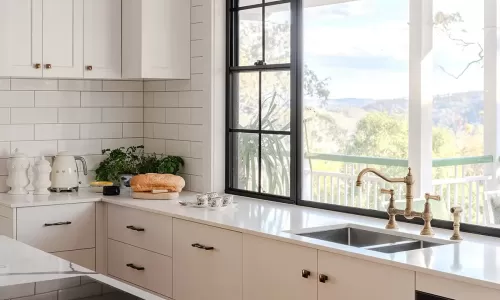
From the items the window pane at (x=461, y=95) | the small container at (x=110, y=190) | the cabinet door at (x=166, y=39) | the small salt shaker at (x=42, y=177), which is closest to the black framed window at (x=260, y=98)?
the cabinet door at (x=166, y=39)

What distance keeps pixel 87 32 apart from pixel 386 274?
2.86 metres

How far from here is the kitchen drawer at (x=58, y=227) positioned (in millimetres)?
4484

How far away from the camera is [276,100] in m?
4.80

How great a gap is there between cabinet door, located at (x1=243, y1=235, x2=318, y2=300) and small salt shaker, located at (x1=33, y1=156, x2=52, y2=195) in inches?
71.4

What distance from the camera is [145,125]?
560 centimetres

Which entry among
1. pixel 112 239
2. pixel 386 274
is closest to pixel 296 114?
pixel 112 239

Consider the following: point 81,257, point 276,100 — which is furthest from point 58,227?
point 276,100

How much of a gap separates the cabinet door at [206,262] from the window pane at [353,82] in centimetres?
300

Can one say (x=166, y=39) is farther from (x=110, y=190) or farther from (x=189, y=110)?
(x=110, y=190)

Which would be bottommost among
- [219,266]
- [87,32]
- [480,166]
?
[219,266]

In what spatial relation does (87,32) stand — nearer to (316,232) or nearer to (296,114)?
(296,114)

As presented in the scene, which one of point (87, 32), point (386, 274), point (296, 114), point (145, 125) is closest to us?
point (386, 274)

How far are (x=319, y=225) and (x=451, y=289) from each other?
1.15 metres

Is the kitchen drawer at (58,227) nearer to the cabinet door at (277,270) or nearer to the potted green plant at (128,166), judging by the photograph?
the potted green plant at (128,166)
